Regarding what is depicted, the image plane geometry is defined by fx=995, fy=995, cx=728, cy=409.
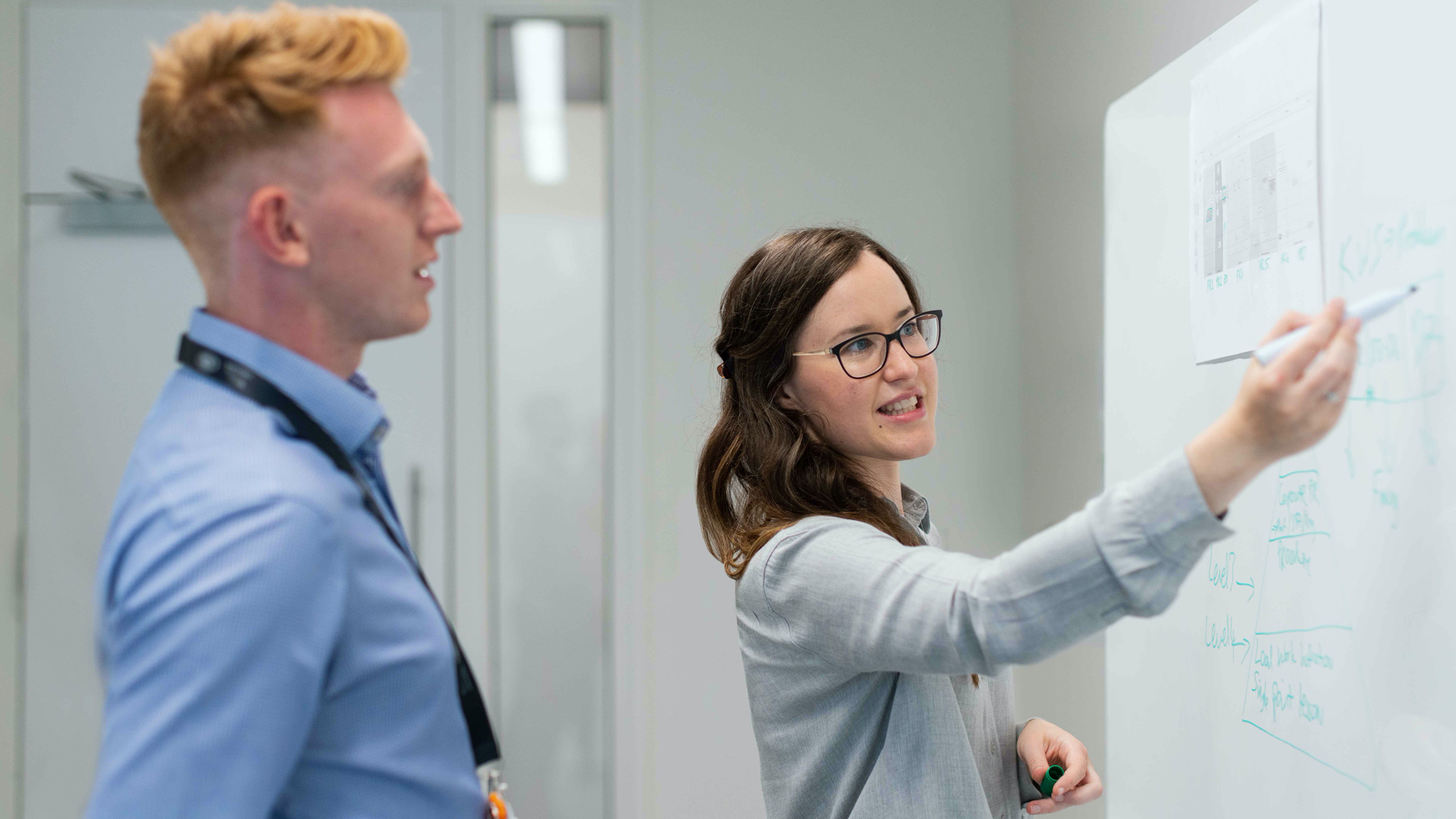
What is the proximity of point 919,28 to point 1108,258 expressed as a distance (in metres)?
1.40

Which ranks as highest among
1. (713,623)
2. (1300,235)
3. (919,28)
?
(919,28)

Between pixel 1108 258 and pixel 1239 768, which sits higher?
pixel 1108 258

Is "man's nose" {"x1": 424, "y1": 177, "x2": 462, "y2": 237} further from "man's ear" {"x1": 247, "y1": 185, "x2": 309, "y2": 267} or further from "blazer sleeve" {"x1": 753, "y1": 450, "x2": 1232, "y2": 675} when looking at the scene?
"blazer sleeve" {"x1": 753, "y1": 450, "x2": 1232, "y2": 675}

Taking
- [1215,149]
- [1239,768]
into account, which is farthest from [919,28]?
[1239,768]

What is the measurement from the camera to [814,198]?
2652 millimetres

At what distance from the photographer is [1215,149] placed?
1.17m

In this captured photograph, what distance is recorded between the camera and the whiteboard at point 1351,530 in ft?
2.79

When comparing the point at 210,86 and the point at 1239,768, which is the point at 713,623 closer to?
the point at 1239,768

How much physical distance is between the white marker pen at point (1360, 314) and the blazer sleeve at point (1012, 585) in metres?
0.09

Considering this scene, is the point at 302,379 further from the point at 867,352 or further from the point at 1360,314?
the point at 1360,314

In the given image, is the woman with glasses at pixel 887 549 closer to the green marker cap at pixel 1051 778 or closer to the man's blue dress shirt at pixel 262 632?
the green marker cap at pixel 1051 778

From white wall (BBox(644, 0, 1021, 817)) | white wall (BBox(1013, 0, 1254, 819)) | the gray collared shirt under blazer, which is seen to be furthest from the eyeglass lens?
white wall (BBox(644, 0, 1021, 817))

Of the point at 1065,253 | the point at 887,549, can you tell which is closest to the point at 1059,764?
the point at 887,549

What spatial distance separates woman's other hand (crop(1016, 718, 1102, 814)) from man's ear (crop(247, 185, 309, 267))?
3.13ft
